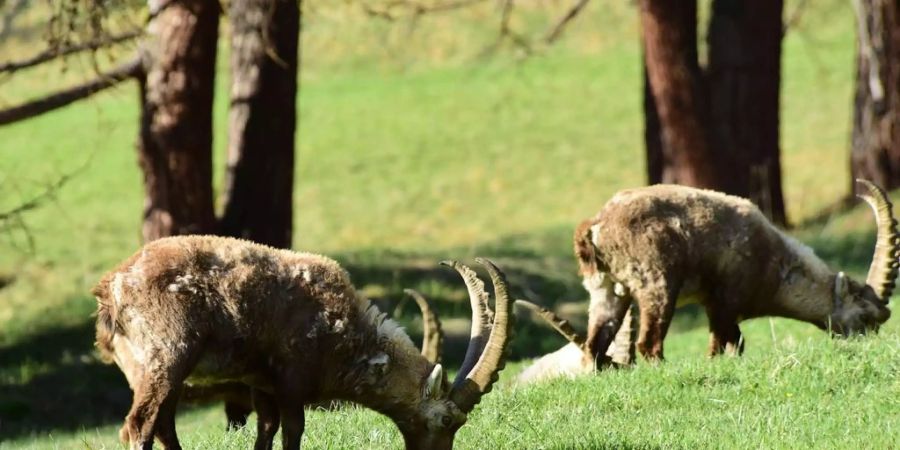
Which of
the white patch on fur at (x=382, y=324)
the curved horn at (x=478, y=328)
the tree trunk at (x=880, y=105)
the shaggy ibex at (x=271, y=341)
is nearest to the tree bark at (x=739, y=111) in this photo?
the tree trunk at (x=880, y=105)

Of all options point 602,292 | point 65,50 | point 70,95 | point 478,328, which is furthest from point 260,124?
point 478,328

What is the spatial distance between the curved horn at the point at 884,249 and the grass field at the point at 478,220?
17.0 inches

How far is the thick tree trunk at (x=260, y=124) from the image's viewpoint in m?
19.7

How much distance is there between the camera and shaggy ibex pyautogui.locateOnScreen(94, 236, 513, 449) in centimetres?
858

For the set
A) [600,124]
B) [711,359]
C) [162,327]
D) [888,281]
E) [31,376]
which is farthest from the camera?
[600,124]

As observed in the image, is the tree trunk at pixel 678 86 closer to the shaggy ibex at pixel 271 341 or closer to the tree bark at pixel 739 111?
the tree bark at pixel 739 111

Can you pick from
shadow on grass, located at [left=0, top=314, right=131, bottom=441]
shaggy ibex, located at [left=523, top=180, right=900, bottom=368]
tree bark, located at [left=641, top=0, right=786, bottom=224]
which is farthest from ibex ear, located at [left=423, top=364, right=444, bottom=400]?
tree bark, located at [left=641, top=0, right=786, bottom=224]

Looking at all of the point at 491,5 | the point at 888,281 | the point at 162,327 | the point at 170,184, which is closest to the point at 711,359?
the point at 888,281

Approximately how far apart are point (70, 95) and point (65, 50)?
75.6 inches

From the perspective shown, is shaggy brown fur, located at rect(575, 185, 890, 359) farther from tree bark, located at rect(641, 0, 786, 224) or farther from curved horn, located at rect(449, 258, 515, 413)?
tree bark, located at rect(641, 0, 786, 224)

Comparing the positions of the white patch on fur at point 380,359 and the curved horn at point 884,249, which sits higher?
the white patch on fur at point 380,359

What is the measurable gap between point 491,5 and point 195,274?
42931 mm

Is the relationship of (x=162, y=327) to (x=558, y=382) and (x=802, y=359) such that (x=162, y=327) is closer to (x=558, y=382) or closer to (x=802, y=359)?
(x=558, y=382)

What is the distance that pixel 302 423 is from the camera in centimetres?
904
